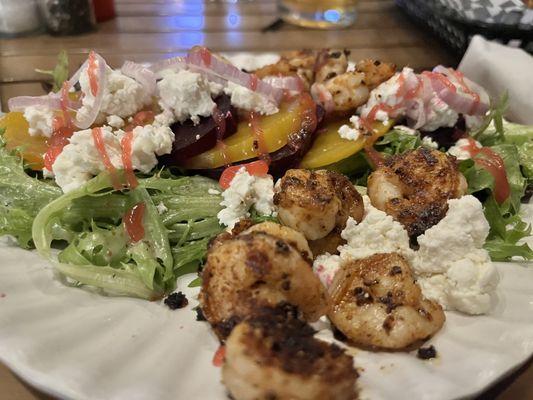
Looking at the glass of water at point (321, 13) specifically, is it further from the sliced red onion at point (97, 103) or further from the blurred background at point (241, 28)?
the sliced red onion at point (97, 103)

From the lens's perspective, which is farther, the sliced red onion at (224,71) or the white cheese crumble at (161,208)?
the sliced red onion at (224,71)

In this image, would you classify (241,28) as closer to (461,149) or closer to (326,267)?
(461,149)

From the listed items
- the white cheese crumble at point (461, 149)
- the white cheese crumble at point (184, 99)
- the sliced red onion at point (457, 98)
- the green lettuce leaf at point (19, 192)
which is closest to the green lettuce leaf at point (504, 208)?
the white cheese crumble at point (461, 149)

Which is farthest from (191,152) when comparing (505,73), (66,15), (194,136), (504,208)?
(66,15)

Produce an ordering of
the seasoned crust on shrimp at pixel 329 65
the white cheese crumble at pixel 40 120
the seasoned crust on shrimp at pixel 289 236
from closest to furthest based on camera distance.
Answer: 1. the seasoned crust on shrimp at pixel 289 236
2. the white cheese crumble at pixel 40 120
3. the seasoned crust on shrimp at pixel 329 65

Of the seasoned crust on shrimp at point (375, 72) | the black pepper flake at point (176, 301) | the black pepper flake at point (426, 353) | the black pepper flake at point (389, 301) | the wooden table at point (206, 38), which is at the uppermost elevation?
the seasoned crust on shrimp at point (375, 72)

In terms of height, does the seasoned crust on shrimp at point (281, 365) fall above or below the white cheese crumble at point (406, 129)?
above

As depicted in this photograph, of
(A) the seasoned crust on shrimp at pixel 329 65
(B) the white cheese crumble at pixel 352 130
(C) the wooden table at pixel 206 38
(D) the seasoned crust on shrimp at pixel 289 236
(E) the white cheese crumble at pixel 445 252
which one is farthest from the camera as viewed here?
(C) the wooden table at pixel 206 38
